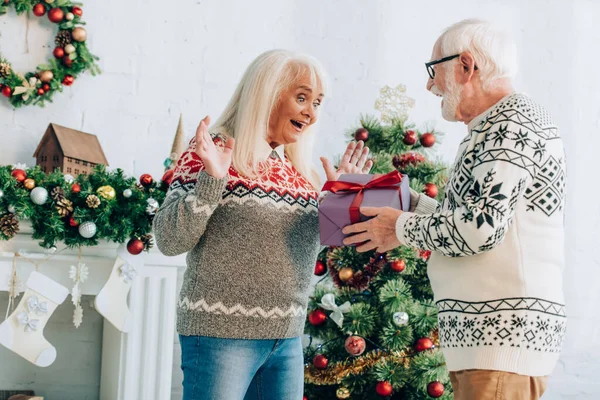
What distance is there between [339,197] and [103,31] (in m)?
1.66

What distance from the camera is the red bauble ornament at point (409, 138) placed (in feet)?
8.02

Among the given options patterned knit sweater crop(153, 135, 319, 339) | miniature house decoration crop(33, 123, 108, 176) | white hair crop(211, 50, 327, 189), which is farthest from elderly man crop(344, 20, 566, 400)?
miniature house decoration crop(33, 123, 108, 176)

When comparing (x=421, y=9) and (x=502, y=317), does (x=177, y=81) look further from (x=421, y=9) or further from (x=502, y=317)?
(x=502, y=317)

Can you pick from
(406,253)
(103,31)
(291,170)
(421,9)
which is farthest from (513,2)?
(291,170)

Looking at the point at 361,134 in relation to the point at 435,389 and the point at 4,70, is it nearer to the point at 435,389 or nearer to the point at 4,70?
the point at 435,389

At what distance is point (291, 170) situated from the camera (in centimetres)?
165

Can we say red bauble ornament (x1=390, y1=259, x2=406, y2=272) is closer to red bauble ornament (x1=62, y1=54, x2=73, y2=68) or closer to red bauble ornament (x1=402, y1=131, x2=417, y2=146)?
red bauble ornament (x1=402, y1=131, x2=417, y2=146)

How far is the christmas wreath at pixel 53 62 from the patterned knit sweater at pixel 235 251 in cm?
131

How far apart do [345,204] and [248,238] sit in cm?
21

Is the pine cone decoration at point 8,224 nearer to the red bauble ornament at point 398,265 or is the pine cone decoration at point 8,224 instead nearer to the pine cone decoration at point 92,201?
the pine cone decoration at point 92,201

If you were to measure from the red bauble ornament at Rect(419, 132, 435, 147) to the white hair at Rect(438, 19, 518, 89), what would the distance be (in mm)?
1113

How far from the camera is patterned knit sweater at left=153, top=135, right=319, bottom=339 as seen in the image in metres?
1.43

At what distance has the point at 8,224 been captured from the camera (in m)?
2.11

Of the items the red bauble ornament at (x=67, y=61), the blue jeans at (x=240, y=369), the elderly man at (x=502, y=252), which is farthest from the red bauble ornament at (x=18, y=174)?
the elderly man at (x=502, y=252)
